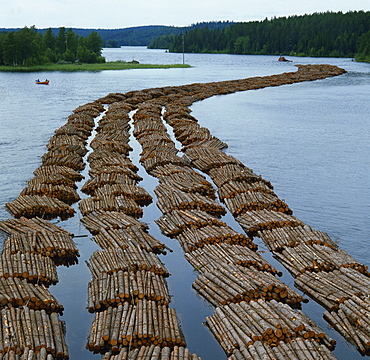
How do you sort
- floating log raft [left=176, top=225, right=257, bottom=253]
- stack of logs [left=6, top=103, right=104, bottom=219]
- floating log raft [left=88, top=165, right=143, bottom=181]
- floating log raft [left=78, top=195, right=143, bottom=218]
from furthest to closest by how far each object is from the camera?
floating log raft [left=88, top=165, right=143, bottom=181] → floating log raft [left=78, top=195, right=143, bottom=218] → stack of logs [left=6, top=103, right=104, bottom=219] → floating log raft [left=176, top=225, right=257, bottom=253]

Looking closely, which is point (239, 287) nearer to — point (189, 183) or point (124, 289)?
point (124, 289)

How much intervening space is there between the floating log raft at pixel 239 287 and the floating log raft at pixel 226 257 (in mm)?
672

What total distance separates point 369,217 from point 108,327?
20.4m

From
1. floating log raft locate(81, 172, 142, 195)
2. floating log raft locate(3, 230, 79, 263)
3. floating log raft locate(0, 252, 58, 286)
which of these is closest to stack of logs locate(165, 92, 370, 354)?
floating log raft locate(81, 172, 142, 195)

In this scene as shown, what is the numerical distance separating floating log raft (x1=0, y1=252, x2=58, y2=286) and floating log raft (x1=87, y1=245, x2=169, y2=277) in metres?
1.97

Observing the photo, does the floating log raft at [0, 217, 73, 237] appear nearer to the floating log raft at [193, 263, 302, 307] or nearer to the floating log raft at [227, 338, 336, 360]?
the floating log raft at [193, 263, 302, 307]

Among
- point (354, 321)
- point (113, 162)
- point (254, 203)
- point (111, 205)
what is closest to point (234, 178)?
point (254, 203)

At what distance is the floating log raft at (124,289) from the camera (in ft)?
64.8

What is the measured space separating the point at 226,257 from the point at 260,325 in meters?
6.19

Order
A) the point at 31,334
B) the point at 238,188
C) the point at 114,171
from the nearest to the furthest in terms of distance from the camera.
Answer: the point at 31,334
the point at 238,188
the point at 114,171

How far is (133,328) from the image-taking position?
17422 mm

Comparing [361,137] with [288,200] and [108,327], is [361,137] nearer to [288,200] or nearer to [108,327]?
[288,200]

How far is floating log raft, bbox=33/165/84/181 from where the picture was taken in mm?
37344

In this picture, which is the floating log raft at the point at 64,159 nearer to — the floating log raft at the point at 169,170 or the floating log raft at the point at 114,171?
the floating log raft at the point at 114,171
